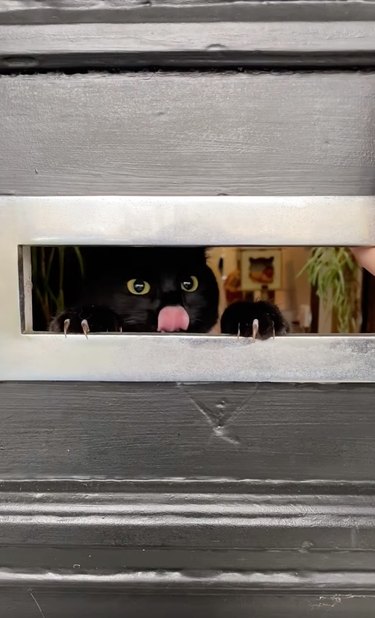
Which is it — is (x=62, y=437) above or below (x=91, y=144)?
below

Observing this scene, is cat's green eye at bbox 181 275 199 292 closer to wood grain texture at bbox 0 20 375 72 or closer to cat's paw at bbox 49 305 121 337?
cat's paw at bbox 49 305 121 337

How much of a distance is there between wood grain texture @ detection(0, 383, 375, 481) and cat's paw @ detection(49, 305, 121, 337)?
0.12 m

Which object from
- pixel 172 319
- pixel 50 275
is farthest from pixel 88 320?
pixel 50 275

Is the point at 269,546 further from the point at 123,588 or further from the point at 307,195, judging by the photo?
the point at 307,195

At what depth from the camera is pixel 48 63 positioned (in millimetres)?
493

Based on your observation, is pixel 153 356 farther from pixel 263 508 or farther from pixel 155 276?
pixel 155 276

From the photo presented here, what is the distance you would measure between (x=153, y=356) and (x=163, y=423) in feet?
0.21

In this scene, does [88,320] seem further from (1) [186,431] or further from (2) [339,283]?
(2) [339,283]

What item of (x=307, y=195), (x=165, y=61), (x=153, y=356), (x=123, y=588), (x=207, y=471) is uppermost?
(x=165, y=61)

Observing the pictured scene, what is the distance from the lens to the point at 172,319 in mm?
793

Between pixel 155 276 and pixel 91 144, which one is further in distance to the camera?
pixel 155 276

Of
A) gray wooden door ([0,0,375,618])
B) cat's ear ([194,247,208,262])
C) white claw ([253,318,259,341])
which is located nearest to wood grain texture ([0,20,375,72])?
gray wooden door ([0,0,375,618])

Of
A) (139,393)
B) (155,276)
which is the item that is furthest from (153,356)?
(155,276)

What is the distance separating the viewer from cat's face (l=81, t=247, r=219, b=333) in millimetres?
838
